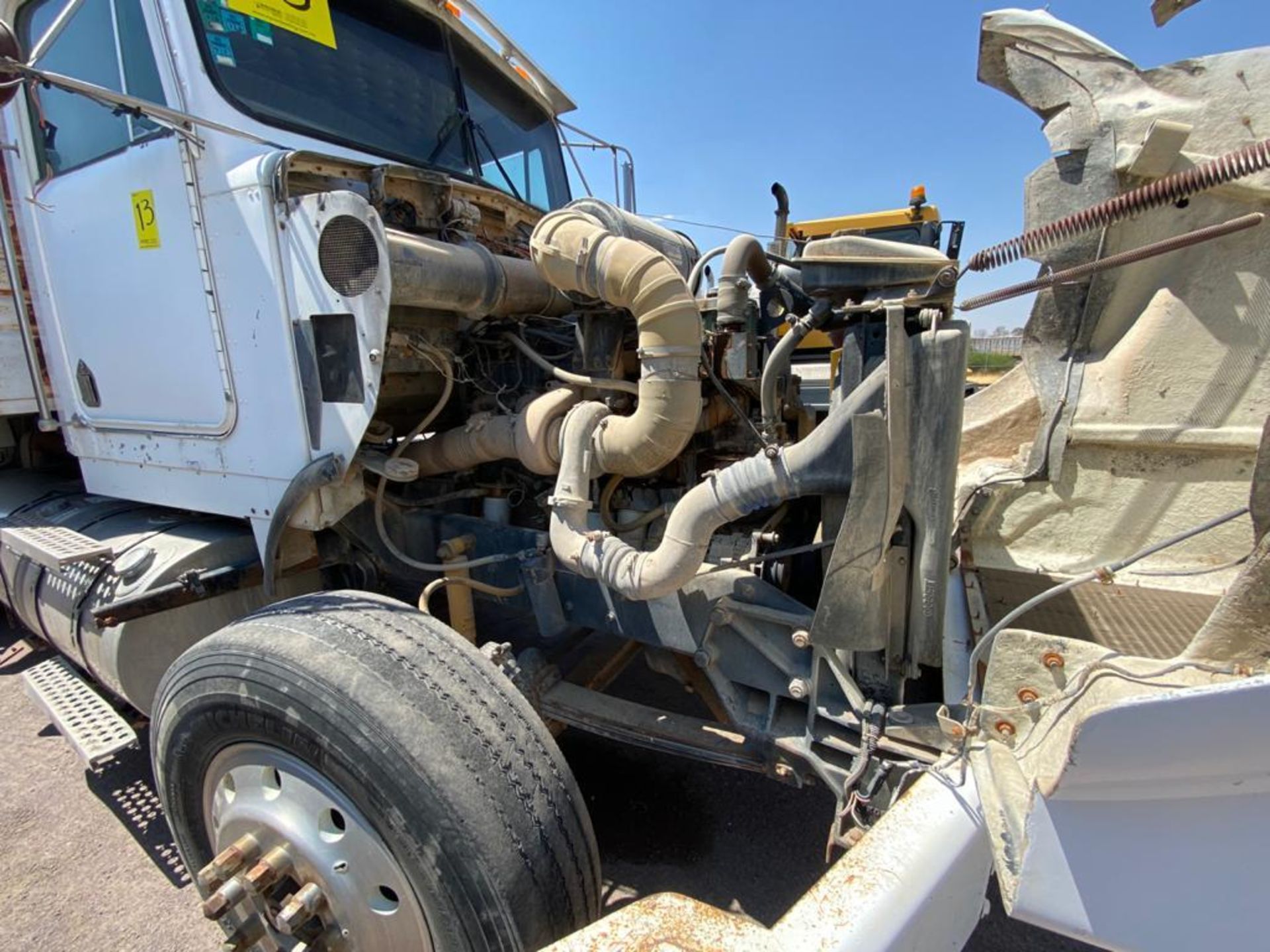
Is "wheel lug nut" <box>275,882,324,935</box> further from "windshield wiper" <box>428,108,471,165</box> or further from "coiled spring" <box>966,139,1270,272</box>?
"windshield wiper" <box>428,108,471,165</box>

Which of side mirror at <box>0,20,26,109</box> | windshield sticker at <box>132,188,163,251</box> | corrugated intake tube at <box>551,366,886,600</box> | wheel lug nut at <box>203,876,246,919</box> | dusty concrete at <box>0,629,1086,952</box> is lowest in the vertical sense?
dusty concrete at <box>0,629,1086,952</box>

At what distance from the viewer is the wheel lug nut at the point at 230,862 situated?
170 centimetres

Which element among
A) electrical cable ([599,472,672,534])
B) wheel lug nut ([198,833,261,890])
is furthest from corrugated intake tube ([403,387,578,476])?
wheel lug nut ([198,833,261,890])

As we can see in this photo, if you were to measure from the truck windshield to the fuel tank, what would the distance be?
5.00ft

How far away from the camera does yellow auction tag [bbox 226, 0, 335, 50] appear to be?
225 cm

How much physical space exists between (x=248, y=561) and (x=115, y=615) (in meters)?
0.42

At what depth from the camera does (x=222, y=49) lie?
86.4 inches

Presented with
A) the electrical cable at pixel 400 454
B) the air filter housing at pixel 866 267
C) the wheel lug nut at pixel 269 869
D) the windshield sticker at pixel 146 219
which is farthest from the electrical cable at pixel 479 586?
the windshield sticker at pixel 146 219

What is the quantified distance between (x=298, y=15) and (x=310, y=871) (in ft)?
8.95

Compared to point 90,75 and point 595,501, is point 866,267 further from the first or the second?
point 90,75

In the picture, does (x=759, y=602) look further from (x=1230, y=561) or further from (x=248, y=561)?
(x=248, y=561)

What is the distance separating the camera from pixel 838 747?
5.85 ft

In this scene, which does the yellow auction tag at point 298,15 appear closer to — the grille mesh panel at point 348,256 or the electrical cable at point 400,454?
the grille mesh panel at point 348,256

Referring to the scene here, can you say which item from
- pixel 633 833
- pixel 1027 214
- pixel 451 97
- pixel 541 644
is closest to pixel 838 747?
pixel 633 833
